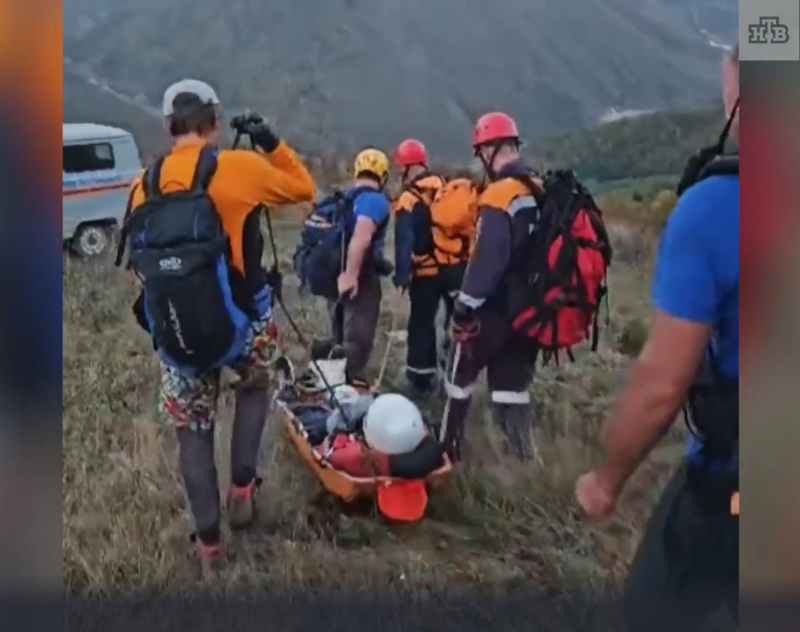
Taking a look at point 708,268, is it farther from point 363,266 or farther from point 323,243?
point 323,243

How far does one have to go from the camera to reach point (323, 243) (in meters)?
4.36

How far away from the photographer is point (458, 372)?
4363 millimetres

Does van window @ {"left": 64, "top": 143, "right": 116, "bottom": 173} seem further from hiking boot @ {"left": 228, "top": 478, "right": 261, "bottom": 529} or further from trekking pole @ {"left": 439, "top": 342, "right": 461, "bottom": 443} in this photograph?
trekking pole @ {"left": 439, "top": 342, "right": 461, "bottom": 443}

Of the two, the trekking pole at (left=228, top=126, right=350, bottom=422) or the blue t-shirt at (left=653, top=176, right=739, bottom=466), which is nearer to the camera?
the blue t-shirt at (left=653, top=176, right=739, bottom=466)

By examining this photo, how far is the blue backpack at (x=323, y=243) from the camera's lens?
14.3 ft

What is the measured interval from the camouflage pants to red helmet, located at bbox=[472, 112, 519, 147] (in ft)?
3.58

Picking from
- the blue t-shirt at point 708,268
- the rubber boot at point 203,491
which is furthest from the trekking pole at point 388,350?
the blue t-shirt at point 708,268

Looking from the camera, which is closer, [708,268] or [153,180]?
[708,268]

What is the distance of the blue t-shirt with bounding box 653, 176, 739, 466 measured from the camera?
13.8 feet

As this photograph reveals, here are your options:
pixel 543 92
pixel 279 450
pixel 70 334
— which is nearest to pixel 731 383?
pixel 543 92

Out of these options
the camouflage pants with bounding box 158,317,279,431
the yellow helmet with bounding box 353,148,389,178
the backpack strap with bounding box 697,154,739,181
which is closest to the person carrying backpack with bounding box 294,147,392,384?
the yellow helmet with bounding box 353,148,389,178

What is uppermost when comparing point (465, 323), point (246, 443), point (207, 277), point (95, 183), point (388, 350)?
point (95, 183)

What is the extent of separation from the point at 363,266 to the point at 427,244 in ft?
0.87

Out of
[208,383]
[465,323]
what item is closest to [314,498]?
[208,383]
